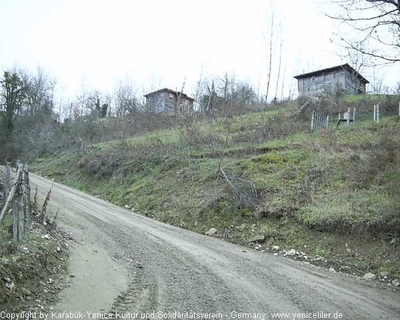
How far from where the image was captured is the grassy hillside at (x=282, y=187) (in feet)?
31.9

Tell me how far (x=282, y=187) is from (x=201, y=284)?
7.45m

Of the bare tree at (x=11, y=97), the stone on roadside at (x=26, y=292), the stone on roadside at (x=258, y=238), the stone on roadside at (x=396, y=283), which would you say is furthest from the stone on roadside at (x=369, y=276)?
the bare tree at (x=11, y=97)

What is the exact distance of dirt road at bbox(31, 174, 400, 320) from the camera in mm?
5492

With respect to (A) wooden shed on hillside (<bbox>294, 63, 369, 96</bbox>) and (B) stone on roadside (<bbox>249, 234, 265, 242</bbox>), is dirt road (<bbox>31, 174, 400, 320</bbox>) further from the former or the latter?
(A) wooden shed on hillside (<bbox>294, 63, 369, 96</bbox>)

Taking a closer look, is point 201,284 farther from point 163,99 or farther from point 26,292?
point 163,99

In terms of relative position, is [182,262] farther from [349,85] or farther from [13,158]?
[349,85]

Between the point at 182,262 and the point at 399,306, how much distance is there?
14.2 ft

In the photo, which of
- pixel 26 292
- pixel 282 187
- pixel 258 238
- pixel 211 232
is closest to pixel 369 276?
pixel 258 238

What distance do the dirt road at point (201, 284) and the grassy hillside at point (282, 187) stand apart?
1630 millimetres

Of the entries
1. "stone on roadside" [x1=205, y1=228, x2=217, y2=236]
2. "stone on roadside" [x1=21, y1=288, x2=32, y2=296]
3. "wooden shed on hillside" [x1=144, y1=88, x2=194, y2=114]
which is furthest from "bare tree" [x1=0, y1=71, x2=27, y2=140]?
"stone on roadside" [x1=21, y1=288, x2=32, y2=296]

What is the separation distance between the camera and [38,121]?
4594 cm

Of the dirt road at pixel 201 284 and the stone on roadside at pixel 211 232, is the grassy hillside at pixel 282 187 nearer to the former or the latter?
the stone on roadside at pixel 211 232

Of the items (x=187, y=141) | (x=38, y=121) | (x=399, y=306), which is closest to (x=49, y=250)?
(x=399, y=306)

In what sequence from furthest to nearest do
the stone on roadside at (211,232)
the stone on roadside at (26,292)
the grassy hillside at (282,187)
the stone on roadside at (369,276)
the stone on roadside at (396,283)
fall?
the stone on roadside at (211,232) < the grassy hillside at (282,187) < the stone on roadside at (369,276) < the stone on roadside at (396,283) < the stone on roadside at (26,292)
